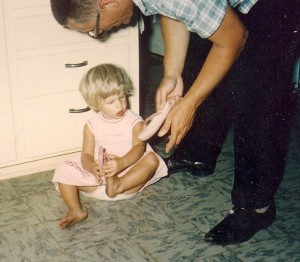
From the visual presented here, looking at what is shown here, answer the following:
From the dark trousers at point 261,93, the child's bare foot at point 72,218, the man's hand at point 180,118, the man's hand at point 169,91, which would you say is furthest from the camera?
the child's bare foot at point 72,218

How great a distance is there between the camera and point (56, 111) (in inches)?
83.4

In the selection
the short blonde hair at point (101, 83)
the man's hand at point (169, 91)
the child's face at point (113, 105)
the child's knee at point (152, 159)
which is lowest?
Result: the child's knee at point (152, 159)

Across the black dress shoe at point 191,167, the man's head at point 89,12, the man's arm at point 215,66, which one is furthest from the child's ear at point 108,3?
the black dress shoe at point 191,167

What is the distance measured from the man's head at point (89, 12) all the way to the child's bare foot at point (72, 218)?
71 cm

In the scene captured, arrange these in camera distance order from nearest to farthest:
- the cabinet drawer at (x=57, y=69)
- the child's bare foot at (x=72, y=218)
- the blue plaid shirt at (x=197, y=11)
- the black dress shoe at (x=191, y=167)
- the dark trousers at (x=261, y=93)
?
1. the blue plaid shirt at (x=197, y=11)
2. the dark trousers at (x=261, y=93)
3. the child's bare foot at (x=72, y=218)
4. the cabinet drawer at (x=57, y=69)
5. the black dress shoe at (x=191, y=167)

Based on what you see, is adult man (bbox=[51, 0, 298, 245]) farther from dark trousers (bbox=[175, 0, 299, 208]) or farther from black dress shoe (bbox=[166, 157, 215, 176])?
black dress shoe (bbox=[166, 157, 215, 176])

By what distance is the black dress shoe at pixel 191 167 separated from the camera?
2.18 m

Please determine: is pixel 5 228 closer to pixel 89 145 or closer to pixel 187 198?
pixel 89 145

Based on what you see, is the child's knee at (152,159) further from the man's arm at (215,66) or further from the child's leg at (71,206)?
the man's arm at (215,66)

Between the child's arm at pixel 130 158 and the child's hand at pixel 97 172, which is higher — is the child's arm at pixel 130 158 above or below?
above

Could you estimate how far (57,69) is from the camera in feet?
6.73

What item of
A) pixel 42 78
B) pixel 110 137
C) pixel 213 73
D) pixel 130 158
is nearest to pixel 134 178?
pixel 130 158

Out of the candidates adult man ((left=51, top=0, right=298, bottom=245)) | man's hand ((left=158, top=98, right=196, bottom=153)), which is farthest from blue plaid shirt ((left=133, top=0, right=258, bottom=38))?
man's hand ((left=158, top=98, right=196, bottom=153))

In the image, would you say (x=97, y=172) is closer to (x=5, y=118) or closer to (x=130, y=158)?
(x=130, y=158)
